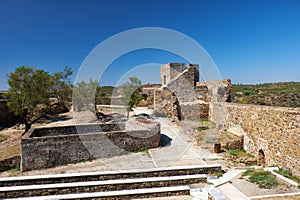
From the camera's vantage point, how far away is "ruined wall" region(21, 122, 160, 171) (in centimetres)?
704

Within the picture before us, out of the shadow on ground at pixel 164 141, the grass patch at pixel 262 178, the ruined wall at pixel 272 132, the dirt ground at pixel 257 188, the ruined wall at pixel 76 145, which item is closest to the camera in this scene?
the dirt ground at pixel 257 188

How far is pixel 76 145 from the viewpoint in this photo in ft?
24.7

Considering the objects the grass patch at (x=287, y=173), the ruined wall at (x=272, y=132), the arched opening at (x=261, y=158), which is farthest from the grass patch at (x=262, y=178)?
the arched opening at (x=261, y=158)

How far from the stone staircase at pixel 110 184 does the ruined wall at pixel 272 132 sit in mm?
2340

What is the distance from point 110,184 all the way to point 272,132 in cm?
606

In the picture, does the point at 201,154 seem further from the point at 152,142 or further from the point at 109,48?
the point at 109,48

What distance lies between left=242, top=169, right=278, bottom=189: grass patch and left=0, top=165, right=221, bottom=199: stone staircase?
1.01 metres

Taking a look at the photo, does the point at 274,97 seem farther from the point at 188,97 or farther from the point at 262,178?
the point at 262,178

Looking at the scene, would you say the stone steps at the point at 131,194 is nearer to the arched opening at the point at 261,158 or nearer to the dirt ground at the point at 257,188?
the dirt ground at the point at 257,188

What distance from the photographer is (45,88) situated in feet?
42.0

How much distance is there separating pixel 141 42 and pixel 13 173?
9.12 meters

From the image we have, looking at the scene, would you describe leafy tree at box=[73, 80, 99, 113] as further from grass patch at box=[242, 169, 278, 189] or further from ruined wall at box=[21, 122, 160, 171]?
grass patch at box=[242, 169, 278, 189]

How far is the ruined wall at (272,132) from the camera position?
6391 millimetres

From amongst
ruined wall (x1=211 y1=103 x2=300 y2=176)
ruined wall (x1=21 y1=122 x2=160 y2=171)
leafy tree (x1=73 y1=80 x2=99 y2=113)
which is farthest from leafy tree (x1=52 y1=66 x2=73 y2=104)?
ruined wall (x1=211 y1=103 x2=300 y2=176)
